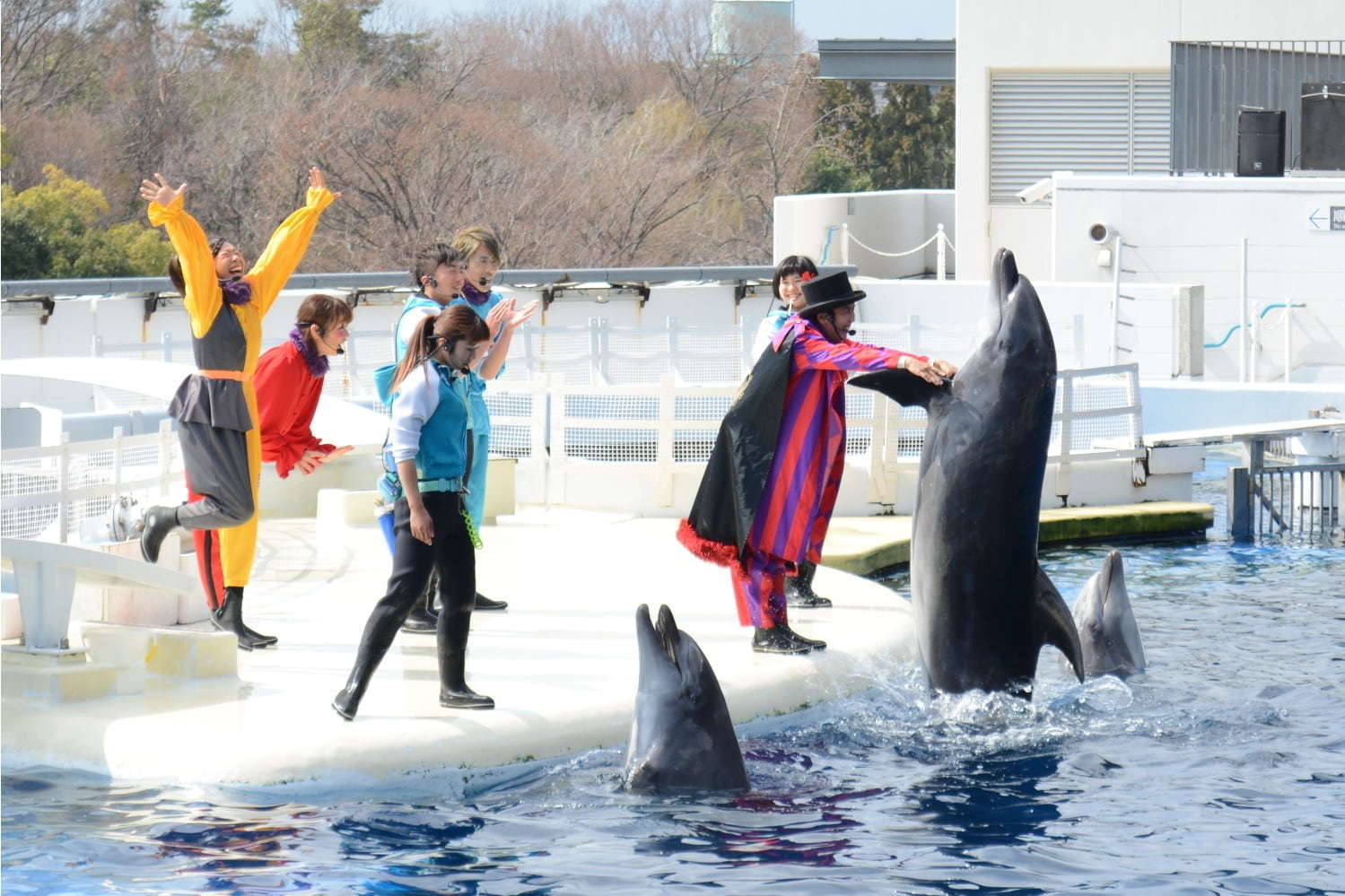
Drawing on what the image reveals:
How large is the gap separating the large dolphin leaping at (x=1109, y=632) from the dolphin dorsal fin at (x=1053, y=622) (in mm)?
1162

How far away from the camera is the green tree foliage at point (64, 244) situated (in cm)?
3022

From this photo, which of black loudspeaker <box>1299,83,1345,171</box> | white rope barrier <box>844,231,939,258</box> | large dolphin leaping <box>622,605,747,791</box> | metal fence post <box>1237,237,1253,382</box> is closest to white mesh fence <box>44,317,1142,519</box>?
metal fence post <box>1237,237,1253,382</box>

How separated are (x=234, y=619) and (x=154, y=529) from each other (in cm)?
47

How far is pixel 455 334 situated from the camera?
240 inches

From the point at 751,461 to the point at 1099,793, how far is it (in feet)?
5.93

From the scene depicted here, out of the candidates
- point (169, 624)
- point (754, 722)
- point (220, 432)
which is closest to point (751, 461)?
point (754, 722)

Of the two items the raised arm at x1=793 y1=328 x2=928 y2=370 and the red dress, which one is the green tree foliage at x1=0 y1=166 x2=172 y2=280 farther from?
the raised arm at x1=793 y1=328 x2=928 y2=370

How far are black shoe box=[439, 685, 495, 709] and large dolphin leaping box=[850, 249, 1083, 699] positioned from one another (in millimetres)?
1667

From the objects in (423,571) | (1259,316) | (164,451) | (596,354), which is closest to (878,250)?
(1259,316)

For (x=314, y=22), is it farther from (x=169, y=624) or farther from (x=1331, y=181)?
(x=169, y=624)

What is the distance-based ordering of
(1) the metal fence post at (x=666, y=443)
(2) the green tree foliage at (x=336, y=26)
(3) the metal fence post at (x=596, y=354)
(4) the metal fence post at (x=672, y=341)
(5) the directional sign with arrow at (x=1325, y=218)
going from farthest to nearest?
(2) the green tree foliage at (x=336, y=26), (5) the directional sign with arrow at (x=1325, y=218), (4) the metal fence post at (x=672, y=341), (3) the metal fence post at (x=596, y=354), (1) the metal fence post at (x=666, y=443)

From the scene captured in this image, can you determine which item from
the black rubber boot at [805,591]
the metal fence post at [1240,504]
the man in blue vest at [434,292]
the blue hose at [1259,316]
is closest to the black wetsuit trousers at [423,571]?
the man in blue vest at [434,292]

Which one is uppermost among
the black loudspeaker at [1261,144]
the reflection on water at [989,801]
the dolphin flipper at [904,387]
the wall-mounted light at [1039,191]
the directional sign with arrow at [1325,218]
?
the black loudspeaker at [1261,144]

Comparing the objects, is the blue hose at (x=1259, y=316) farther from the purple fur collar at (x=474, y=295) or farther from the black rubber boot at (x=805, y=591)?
the purple fur collar at (x=474, y=295)
